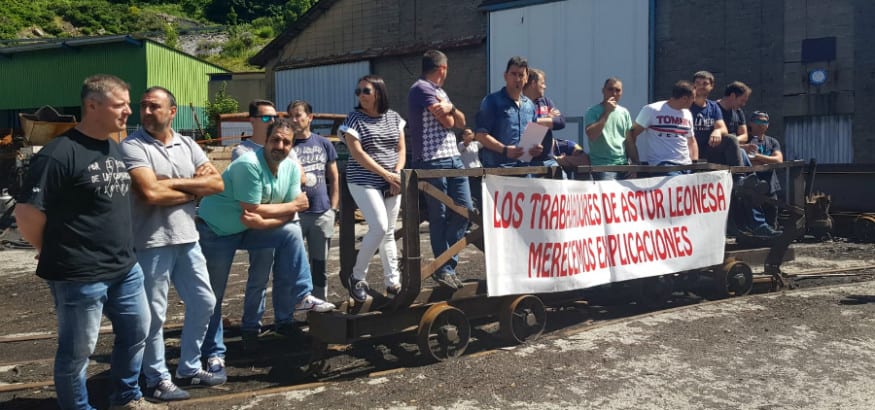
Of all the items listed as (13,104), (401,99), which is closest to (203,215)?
(401,99)

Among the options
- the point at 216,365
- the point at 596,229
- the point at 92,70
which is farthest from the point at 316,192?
the point at 92,70

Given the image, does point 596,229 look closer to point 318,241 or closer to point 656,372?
point 656,372

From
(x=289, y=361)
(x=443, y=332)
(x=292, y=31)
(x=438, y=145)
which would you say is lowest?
(x=289, y=361)

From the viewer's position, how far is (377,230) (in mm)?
5625

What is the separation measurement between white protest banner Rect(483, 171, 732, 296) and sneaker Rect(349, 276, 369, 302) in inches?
36.8

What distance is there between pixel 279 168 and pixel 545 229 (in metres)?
2.19

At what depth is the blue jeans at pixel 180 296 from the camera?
457 cm

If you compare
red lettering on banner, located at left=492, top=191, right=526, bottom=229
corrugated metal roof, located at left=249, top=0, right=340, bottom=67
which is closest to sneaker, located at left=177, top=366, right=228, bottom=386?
red lettering on banner, located at left=492, top=191, right=526, bottom=229

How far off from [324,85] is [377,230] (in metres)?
20.8

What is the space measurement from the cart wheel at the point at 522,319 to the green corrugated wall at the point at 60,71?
1164 inches

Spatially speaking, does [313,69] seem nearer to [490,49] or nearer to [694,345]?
[490,49]

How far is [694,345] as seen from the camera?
19.4 feet

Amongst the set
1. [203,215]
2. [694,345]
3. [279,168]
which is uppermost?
[279,168]

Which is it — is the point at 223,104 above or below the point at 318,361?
above
